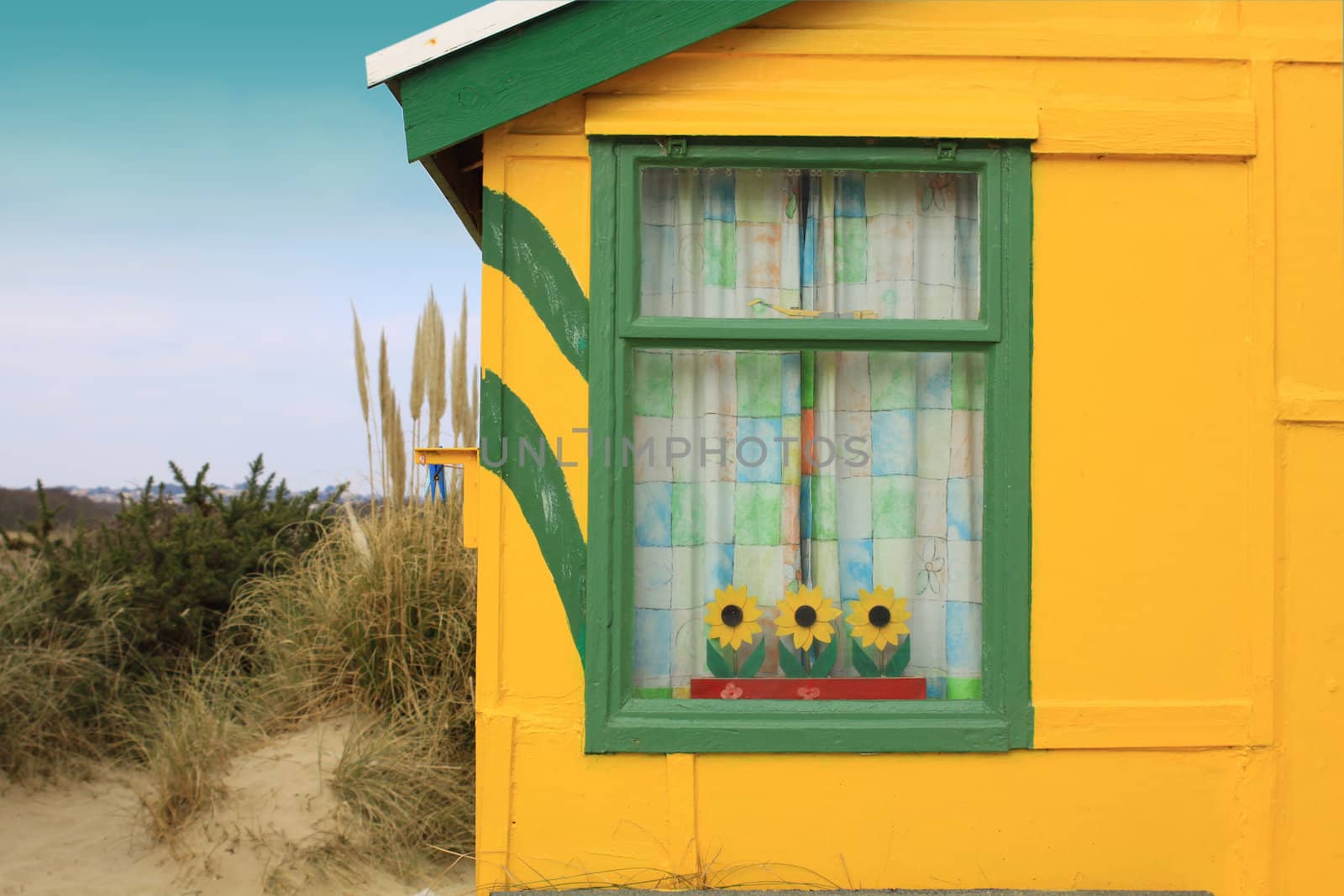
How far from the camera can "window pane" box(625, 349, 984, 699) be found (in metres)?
3.21

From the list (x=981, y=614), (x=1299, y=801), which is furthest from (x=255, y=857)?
(x=1299, y=801)

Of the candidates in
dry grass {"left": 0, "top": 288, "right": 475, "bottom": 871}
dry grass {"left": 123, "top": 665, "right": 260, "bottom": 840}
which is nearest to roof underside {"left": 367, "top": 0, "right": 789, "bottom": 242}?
dry grass {"left": 0, "top": 288, "right": 475, "bottom": 871}

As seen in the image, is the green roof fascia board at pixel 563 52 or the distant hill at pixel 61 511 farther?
the distant hill at pixel 61 511

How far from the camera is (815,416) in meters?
3.27

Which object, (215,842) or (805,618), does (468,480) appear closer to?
(805,618)

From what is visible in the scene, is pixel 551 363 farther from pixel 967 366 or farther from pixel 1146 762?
pixel 1146 762

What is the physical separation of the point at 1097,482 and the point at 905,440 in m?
0.66

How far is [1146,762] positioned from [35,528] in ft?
24.6

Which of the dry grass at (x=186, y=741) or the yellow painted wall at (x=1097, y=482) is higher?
the yellow painted wall at (x=1097, y=482)

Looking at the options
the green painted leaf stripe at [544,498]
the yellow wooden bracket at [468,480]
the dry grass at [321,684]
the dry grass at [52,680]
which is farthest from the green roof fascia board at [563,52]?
the dry grass at [52,680]

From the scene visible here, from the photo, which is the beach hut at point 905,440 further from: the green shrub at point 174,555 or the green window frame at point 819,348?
the green shrub at point 174,555

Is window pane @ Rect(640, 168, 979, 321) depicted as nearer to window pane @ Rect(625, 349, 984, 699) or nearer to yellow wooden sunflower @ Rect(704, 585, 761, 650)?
window pane @ Rect(625, 349, 984, 699)

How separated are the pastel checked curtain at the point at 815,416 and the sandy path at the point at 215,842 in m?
2.24

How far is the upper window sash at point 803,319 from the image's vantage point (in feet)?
10.2
